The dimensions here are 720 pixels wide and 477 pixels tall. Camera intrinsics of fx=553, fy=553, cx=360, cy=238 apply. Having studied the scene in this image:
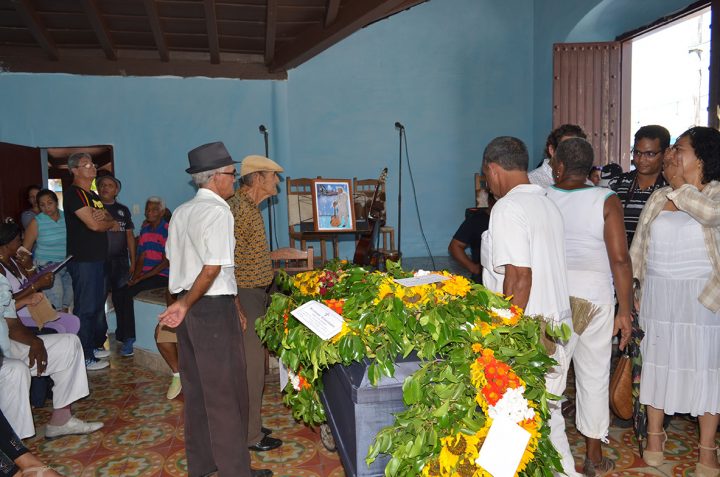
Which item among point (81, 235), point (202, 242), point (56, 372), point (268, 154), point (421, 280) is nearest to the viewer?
point (421, 280)

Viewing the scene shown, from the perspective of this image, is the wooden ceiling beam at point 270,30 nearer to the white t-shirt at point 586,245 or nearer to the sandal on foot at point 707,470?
the white t-shirt at point 586,245

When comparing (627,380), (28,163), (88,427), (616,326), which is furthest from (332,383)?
(28,163)

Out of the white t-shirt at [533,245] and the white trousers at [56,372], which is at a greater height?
the white t-shirt at [533,245]

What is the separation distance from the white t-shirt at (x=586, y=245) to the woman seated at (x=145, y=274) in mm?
3959

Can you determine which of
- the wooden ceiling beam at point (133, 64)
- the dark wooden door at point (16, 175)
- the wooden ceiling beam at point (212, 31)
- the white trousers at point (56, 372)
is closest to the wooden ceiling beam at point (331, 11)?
the wooden ceiling beam at point (212, 31)

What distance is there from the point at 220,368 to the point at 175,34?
19.2 feet

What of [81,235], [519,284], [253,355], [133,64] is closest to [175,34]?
[133,64]

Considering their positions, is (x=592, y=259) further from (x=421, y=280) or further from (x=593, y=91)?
(x=593, y=91)

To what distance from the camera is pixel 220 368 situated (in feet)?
8.65

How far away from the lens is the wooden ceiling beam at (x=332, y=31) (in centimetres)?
605

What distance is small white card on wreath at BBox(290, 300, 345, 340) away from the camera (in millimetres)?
1724

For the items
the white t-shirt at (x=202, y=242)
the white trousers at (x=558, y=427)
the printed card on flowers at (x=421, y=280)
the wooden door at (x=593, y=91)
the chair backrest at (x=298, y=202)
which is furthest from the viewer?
the chair backrest at (x=298, y=202)

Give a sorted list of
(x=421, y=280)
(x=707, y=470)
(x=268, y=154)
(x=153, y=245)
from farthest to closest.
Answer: (x=268, y=154), (x=153, y=245), (x=707, y=470), (x=421, y=280)

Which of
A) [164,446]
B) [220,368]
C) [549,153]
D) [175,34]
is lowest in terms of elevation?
[164,446]
